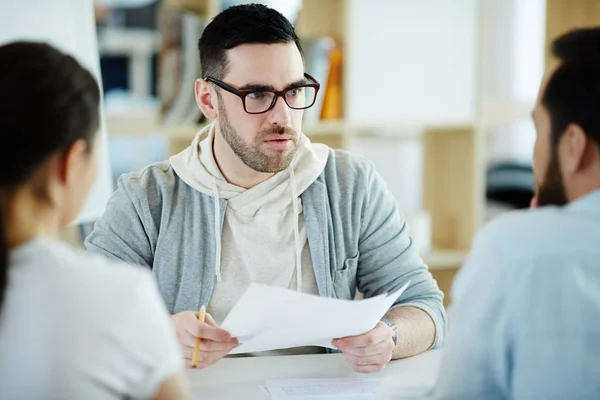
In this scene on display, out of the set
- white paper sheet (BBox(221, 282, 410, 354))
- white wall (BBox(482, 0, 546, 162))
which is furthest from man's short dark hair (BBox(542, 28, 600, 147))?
white wall (BBox(482, 0, 546, 162))

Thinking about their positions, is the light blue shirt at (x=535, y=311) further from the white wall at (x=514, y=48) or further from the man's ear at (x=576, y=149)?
the white wall at (x=514, y=48)

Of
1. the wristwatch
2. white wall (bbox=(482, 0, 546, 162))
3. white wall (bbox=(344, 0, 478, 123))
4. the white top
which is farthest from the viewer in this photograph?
white wall (bbox=(482, 0, 546, 162))

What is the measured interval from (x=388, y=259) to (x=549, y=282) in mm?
877

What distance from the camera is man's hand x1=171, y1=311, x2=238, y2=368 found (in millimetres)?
1383

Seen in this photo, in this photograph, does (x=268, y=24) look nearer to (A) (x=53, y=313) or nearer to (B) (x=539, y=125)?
(B) (x=539, y=125)

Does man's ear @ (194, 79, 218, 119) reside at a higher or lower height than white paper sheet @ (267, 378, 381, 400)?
higher

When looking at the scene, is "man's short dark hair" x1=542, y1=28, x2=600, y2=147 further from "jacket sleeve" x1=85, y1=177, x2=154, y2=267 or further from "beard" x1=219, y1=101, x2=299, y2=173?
"jacket sleeve" x1=85, y1=177, x2=154, y2=267

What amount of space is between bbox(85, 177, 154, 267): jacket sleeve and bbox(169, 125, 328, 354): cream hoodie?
0.14 meters

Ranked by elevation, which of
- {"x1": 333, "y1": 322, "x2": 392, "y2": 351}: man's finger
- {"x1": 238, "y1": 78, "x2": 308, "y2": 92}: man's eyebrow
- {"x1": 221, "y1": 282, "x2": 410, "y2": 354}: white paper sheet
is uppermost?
{"x1": 238, "y1": 78, "x2": 308, "y2": 92}: man's eyebrow

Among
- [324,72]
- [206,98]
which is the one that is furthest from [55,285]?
[324,72]

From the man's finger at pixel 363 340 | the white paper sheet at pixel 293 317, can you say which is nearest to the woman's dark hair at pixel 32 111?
the white paper sheet at pixel 293 317

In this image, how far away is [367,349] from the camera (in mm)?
1455

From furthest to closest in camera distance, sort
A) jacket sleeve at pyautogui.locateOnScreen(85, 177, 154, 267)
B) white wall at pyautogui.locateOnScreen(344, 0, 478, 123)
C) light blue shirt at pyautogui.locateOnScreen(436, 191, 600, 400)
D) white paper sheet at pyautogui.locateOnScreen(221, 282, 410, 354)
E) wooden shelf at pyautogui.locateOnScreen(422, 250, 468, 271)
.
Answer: wooden shelf at pyautogui.locateOnScreen(422, 250, 468, 271)
white wall at pyautogui.locateOnScreen(344, 0, 478, 123)
jacket sleeve at pyautogui.locateOnScreen(85, 177, 154, 267)
white paper sheet at pyautogui.locateOnScreen(221, 282, 410, 354)
light blue shirt at pyautogui.locateOnScreen(436, 191, 600, 400)

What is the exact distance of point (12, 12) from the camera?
7.09 feet
